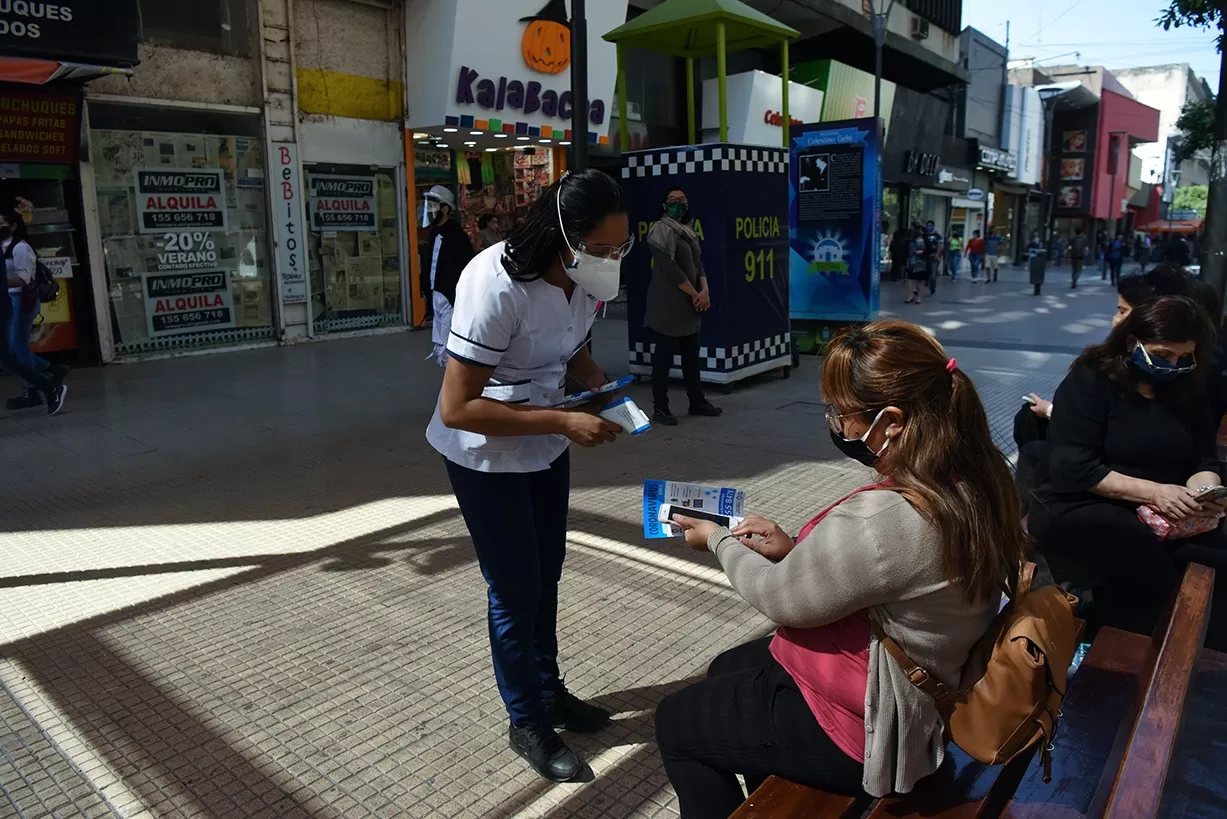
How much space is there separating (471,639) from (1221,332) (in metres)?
4.26

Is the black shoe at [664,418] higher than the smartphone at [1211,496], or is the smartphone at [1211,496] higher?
the smartphone at [1211,496]

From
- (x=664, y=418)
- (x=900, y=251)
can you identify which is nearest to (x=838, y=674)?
(x=664, y=418)

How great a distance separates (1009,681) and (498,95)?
1326 cm

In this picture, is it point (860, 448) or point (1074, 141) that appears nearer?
point (860, 448)

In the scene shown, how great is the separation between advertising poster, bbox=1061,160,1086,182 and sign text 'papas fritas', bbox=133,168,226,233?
1882 inches

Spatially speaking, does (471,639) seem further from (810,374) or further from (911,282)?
(911,282)

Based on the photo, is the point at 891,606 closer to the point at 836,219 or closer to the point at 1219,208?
the point at 1219,208

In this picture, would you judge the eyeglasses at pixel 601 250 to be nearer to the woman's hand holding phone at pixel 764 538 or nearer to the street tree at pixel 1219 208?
the woman's hand holding phone at pixel 764 538

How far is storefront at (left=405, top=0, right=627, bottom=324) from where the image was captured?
1280cm

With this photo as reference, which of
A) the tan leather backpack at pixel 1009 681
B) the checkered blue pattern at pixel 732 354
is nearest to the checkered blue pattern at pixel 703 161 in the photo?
the checkered blue pattern at pixel 732 354

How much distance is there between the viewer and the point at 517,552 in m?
2.60

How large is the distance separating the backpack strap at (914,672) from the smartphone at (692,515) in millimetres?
545

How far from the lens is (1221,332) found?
192 inches

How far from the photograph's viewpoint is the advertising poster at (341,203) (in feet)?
40.6
